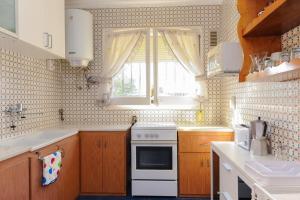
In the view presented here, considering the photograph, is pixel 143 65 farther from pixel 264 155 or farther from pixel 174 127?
pixel 264 155

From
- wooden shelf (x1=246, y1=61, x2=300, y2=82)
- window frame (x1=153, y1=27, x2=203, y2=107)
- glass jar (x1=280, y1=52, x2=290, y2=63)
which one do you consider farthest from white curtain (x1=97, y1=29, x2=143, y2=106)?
glass jar (x1=280, y1=52, x2=290, y2=63)

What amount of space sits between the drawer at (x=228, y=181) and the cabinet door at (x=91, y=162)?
5.08 feet

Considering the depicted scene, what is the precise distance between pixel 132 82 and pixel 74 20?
1.10m

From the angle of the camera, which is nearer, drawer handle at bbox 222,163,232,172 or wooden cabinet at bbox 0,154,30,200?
wooden cabinet at bbox 0,154,30,200

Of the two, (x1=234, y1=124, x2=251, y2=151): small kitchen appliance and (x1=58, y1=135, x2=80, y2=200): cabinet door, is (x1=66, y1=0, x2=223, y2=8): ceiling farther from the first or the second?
(x1=234, y1=124, x2=251, y2=151): small kitchen appliance

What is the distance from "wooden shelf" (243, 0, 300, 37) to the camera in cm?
132

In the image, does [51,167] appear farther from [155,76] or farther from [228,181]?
[155,76]

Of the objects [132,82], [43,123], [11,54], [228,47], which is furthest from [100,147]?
[228,47]

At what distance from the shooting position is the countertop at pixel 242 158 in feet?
3.62

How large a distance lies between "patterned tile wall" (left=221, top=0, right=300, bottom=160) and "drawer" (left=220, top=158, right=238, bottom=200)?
37 centimetres

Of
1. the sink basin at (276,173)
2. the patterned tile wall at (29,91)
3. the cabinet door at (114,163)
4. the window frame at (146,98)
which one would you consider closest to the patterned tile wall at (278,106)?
the sink basin at (276,173)

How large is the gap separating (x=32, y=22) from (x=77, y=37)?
1.20 meters

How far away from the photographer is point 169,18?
12.3 ft

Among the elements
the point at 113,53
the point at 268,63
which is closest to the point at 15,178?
the point at 268,63
